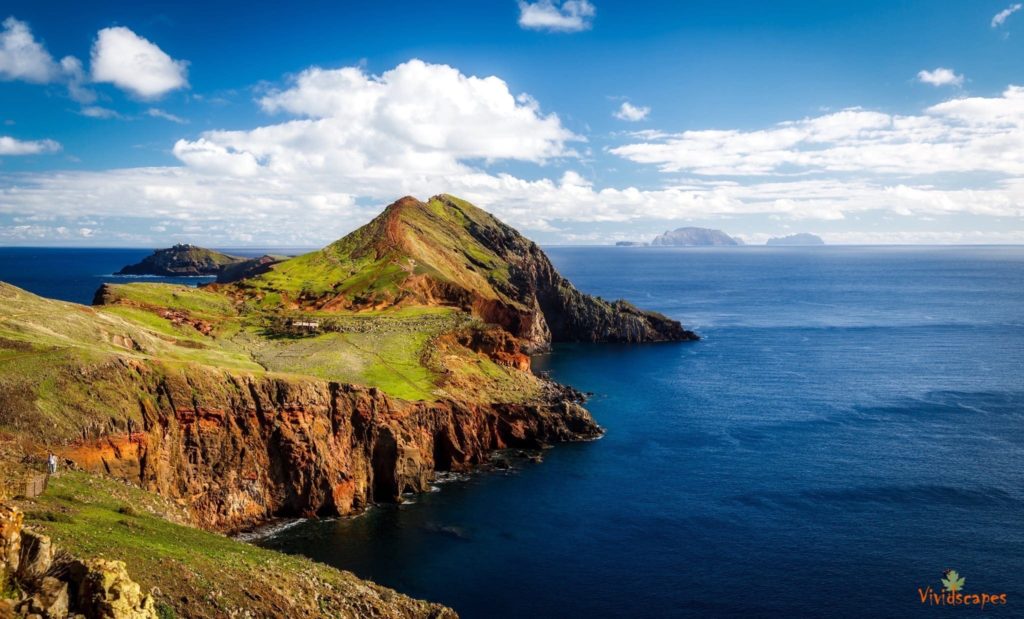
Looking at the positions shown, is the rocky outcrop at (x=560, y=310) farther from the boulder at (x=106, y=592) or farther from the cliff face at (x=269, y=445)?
the boulder at (x=106, y=592)

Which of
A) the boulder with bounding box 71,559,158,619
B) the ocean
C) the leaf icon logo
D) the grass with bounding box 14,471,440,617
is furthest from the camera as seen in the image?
the ocean

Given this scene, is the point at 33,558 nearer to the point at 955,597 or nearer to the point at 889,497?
the point at 955,597

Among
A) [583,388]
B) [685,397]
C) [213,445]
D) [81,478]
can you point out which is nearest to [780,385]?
[685,397]

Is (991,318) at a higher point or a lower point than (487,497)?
higher

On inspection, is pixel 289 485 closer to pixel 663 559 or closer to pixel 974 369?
pixel 663 559

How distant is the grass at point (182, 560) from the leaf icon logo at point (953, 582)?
1722 inches

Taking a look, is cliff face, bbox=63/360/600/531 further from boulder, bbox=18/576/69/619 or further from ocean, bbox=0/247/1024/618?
boulder, bbox=18/576/69/619

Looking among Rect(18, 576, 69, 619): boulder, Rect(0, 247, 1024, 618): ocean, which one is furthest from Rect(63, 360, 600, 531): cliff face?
Rect(18, 576, 69, 619): boulder

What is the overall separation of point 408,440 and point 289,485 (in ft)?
49.9

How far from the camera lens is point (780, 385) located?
12344 cm

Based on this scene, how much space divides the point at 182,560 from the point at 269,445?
114 feet

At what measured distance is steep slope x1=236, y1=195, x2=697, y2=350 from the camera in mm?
131875

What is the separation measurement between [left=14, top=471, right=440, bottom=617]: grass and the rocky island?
0.15 meters

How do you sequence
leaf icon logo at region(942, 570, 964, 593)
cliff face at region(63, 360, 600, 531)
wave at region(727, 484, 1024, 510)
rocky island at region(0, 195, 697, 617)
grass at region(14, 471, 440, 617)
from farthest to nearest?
1. wave at region(727, 484, 1024, 510)
2. cliff face at region(63, 360, 600, 531)
3. leaf icon logo at region(942, 570, 964, 593)
4. rocky island at region(0, 195, 697, 617)
5. grass at region(14, 471, 440, 617)
